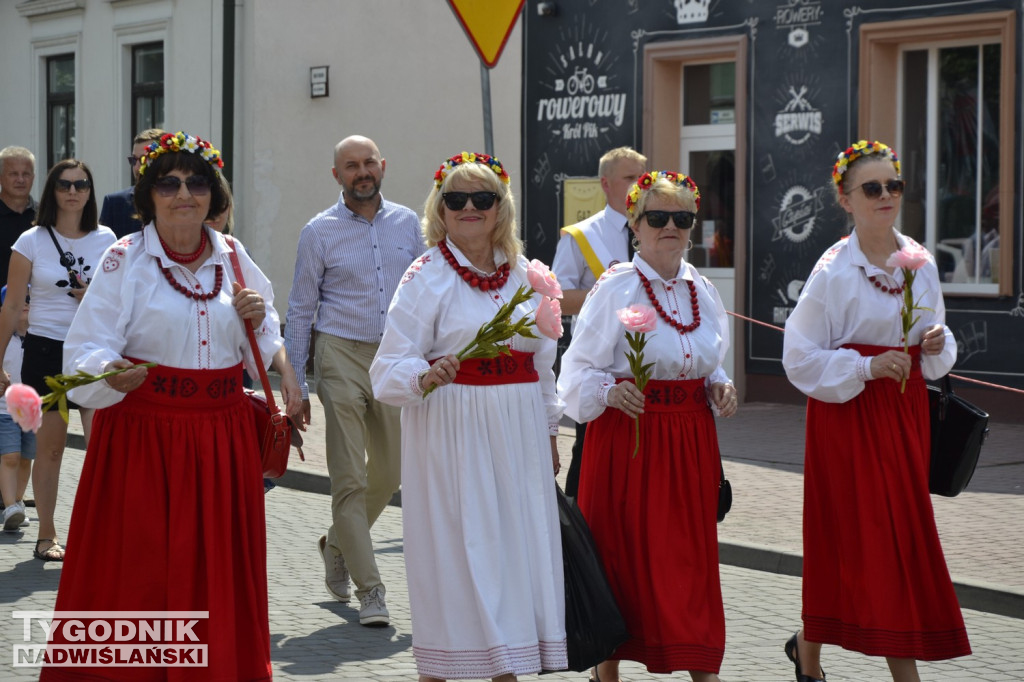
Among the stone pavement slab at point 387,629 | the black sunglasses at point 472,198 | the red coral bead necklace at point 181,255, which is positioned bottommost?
the stone pavement slab at point 387,629

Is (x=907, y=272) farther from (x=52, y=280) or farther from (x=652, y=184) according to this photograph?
(x=52, y=280)

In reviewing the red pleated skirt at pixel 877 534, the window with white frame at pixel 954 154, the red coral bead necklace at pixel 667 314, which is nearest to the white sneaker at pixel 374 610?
the red pleated skirt at pixel 877 534

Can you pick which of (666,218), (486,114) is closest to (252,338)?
(666,218)

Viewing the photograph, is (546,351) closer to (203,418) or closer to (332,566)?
(203,418)

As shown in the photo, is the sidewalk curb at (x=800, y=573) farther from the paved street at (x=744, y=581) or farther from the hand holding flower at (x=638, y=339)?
the hand holding flower at (x=638, y=339)

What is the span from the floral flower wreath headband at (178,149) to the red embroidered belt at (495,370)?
1.11 meters

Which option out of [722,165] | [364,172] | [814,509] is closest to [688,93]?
[722,165]

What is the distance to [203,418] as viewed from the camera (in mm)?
5566

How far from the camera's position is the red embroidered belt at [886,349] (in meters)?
6.15

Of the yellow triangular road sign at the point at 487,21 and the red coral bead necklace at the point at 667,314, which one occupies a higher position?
the yellow triangular road sign at the point at 487,21

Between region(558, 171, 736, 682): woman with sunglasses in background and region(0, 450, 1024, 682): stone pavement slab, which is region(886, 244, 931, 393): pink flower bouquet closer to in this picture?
region(558, 171, 736, 682): woman with sunglasses in background

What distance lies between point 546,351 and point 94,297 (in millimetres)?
1592

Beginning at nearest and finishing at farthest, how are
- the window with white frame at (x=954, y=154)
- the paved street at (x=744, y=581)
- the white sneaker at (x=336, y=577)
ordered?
the paved street at (x=744, y=581), the white sneaker at (x=336, y=577), the window with white frame at (x=954, y=154)

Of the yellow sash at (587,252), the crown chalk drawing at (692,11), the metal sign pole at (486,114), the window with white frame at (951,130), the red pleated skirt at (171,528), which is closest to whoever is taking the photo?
the red pleated skirt at (171,528)
